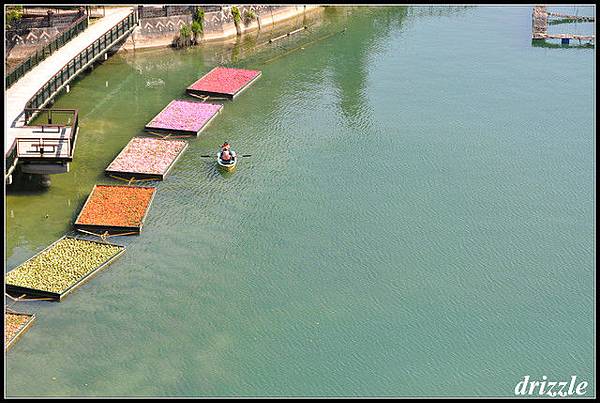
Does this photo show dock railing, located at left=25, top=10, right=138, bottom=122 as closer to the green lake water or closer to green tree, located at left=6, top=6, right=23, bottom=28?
the green lake water

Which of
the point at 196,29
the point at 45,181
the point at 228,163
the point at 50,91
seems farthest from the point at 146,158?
the point at 196,29

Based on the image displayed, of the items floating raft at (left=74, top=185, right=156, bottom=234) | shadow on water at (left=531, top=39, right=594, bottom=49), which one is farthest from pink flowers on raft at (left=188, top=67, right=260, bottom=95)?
shadow on water at (left=531, top=39, right=594, bottom=49)

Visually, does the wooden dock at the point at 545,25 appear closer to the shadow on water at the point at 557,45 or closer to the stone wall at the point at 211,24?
the shadow on water at the point at 557,45

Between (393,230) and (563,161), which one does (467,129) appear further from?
(393,230)

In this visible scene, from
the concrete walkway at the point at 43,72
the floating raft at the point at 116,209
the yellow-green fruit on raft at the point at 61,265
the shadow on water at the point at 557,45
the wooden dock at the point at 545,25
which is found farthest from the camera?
the wooden dock at the point at 545,25

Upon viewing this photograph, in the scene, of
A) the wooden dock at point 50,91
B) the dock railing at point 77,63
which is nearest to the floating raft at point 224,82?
the dock railing at point 77,63
